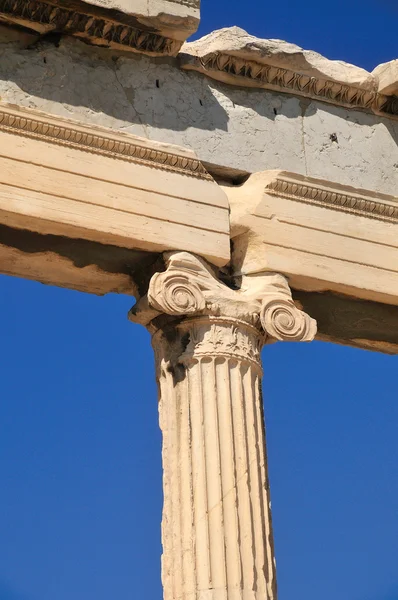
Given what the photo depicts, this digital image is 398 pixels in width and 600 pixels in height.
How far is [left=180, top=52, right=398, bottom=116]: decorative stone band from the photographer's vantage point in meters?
12.8

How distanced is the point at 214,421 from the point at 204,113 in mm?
2935

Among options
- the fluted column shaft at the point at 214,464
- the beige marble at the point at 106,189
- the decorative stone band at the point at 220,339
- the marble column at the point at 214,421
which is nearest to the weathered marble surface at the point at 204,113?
the beige marble at the point at 106,189

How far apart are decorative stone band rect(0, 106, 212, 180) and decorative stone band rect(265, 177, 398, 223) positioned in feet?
2.33

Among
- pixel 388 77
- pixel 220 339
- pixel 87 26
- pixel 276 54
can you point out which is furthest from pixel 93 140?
pixel 388 77

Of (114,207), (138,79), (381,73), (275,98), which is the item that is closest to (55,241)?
(114,207)

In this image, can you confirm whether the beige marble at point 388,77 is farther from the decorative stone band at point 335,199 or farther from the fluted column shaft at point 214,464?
the fluted column shaft at point 214,464

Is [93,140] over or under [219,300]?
over

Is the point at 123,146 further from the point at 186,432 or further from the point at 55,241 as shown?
the point at 186,432

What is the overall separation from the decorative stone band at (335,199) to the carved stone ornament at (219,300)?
2.84 ft

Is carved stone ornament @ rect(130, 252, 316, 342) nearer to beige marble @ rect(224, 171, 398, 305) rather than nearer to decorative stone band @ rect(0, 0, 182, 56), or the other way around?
beige marble @ rect(224, 171, 398, 305)

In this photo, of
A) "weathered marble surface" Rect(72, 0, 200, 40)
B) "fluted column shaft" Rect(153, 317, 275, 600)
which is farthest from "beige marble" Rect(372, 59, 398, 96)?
"fluted column shaft" Rect(153, 317, 275, 600)

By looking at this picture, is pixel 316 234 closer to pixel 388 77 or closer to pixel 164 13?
pixel 388 77

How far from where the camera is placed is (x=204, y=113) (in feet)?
41.7

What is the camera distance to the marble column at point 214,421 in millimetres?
10867
